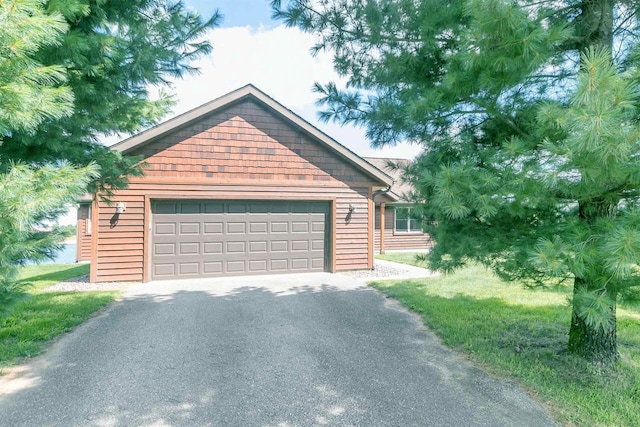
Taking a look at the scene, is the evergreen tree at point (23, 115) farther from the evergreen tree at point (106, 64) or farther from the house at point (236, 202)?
the house at point (236, 202)

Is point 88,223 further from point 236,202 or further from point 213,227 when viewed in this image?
point 236,202

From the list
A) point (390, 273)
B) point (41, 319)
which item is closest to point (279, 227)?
point (390, 273)

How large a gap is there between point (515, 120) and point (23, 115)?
4.55 metres

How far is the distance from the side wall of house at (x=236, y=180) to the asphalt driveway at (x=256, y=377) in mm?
3200

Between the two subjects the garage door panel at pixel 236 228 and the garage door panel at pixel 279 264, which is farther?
the garage door panel at pixel 279 264

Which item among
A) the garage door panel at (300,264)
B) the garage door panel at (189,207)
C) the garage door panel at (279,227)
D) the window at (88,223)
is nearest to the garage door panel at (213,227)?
the garage door panel at (189,207)

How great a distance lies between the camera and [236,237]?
9453 millimetres

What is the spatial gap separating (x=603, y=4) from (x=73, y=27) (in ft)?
19.6

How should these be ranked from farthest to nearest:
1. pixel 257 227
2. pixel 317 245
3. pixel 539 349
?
pixel 317 245 < pixel 257 227 < pixel 539 349

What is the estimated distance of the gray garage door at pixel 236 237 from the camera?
8.98 meters

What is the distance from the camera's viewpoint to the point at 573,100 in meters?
2.28

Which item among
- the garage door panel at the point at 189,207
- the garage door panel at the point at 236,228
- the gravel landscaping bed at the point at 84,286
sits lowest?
the gravel landscaping bed at the point at 84,286

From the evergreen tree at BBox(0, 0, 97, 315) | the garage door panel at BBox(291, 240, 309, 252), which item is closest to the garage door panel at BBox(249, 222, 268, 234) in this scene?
the garage door panel at BBox(291, 240, 309, 252)

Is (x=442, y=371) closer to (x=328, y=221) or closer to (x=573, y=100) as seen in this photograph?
(x=573, y=100)
